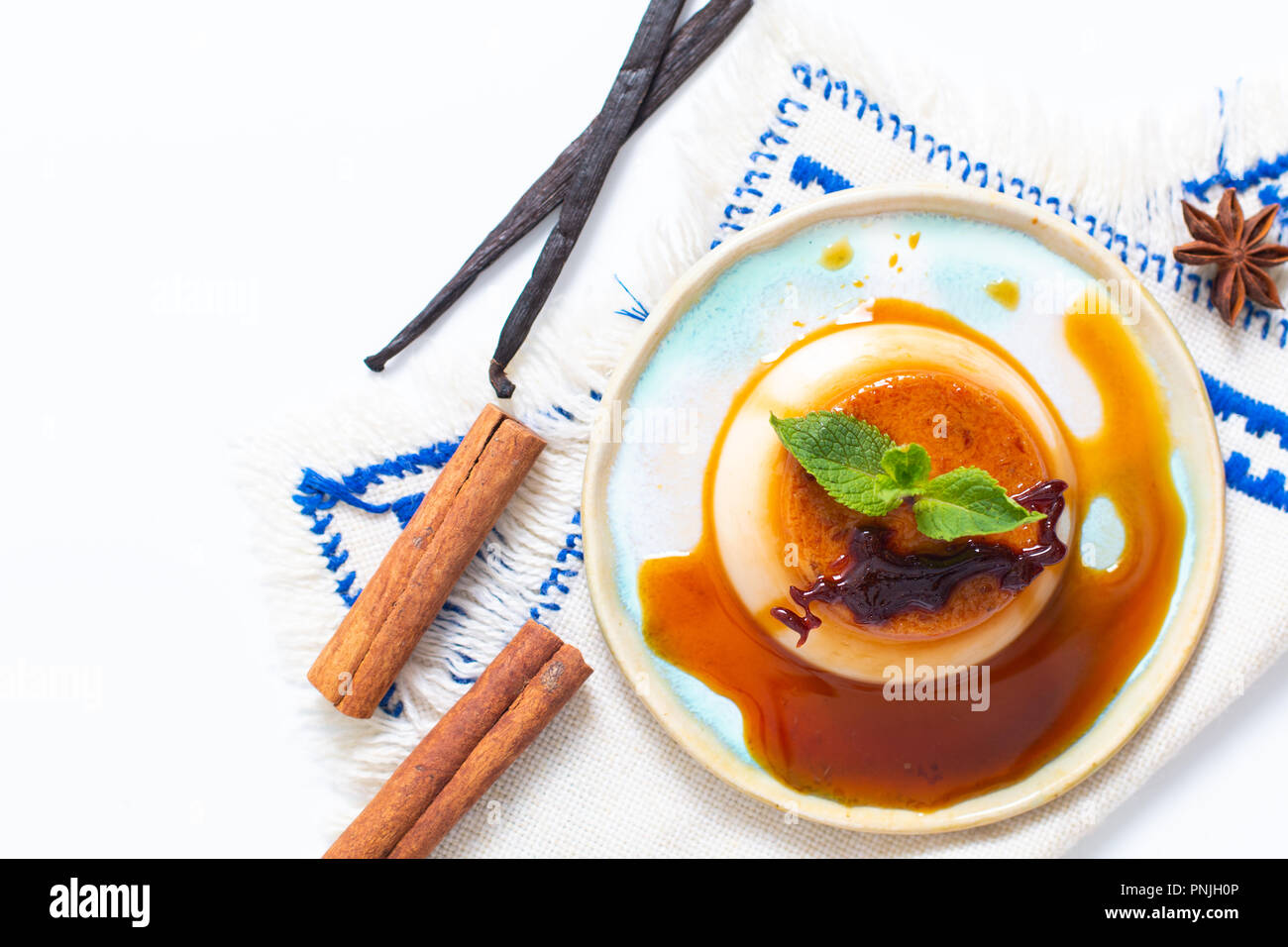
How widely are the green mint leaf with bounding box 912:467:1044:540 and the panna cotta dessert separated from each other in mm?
42

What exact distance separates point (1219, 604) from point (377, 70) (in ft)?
6.61

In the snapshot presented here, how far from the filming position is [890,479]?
4.28 ft

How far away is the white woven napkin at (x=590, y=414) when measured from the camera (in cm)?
157

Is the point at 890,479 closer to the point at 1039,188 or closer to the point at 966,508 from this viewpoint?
the point at 966,508

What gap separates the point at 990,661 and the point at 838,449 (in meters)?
0.55

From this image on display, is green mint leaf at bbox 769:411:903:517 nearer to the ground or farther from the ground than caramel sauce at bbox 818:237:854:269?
nearer to the ground

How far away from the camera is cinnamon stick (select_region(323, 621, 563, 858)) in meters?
1.56

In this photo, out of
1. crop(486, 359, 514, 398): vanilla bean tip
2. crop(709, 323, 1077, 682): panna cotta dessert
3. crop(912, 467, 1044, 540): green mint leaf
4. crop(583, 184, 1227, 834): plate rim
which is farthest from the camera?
crop(486, 359, 514, 398): vanilla bean tip

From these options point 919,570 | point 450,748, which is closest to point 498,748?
point 450,748

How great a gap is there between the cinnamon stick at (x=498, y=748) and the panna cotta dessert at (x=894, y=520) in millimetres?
375

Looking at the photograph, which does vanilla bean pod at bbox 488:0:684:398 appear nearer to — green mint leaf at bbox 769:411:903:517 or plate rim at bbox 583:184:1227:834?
plate rim at bbox 583:184:1227:834

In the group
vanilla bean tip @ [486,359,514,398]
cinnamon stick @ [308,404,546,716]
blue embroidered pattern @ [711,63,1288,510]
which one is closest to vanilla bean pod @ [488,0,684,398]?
vanilla bean tip @ [486,359,514,398]

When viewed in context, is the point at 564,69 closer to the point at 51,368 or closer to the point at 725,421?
the point at 725,421
